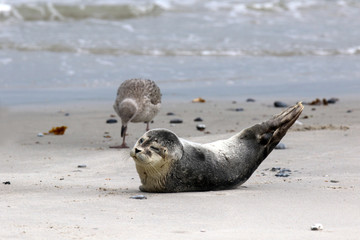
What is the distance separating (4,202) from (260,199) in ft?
6.21

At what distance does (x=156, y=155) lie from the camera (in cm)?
594

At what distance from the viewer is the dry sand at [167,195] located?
468cm

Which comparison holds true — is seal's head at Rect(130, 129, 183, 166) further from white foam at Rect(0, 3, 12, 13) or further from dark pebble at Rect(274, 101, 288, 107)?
white foam at Rect(0, 3, 12, 13)

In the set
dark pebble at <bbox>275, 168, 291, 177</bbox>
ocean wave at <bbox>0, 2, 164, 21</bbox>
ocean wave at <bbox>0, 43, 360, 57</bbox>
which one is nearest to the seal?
dark pebble at <bbox>275, 168, 291, 177</bbox>

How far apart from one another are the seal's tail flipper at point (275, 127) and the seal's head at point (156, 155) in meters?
0.82

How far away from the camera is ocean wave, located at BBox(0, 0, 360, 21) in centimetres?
2442

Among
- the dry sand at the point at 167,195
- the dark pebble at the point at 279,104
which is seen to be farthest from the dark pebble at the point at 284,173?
the dark pebble at the point at 279,104

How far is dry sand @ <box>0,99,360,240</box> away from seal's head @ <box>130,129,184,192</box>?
0.16 m

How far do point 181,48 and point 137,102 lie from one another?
8962 millimetres

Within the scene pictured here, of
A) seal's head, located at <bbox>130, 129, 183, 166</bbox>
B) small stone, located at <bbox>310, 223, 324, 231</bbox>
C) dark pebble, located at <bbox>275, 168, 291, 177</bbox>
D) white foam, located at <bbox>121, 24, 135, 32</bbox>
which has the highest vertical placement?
seal's head, located at <bbox>130, 129, 183, 166</bbox>

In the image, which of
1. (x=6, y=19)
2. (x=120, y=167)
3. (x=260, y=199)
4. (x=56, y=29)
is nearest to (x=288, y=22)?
(x=56, y=29)

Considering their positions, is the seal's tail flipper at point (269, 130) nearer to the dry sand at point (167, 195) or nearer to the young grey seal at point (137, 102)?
the dry sand at point (167, 195)

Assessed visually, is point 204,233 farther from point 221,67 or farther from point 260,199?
point 221,67

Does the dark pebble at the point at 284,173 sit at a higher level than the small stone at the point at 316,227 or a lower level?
lower
